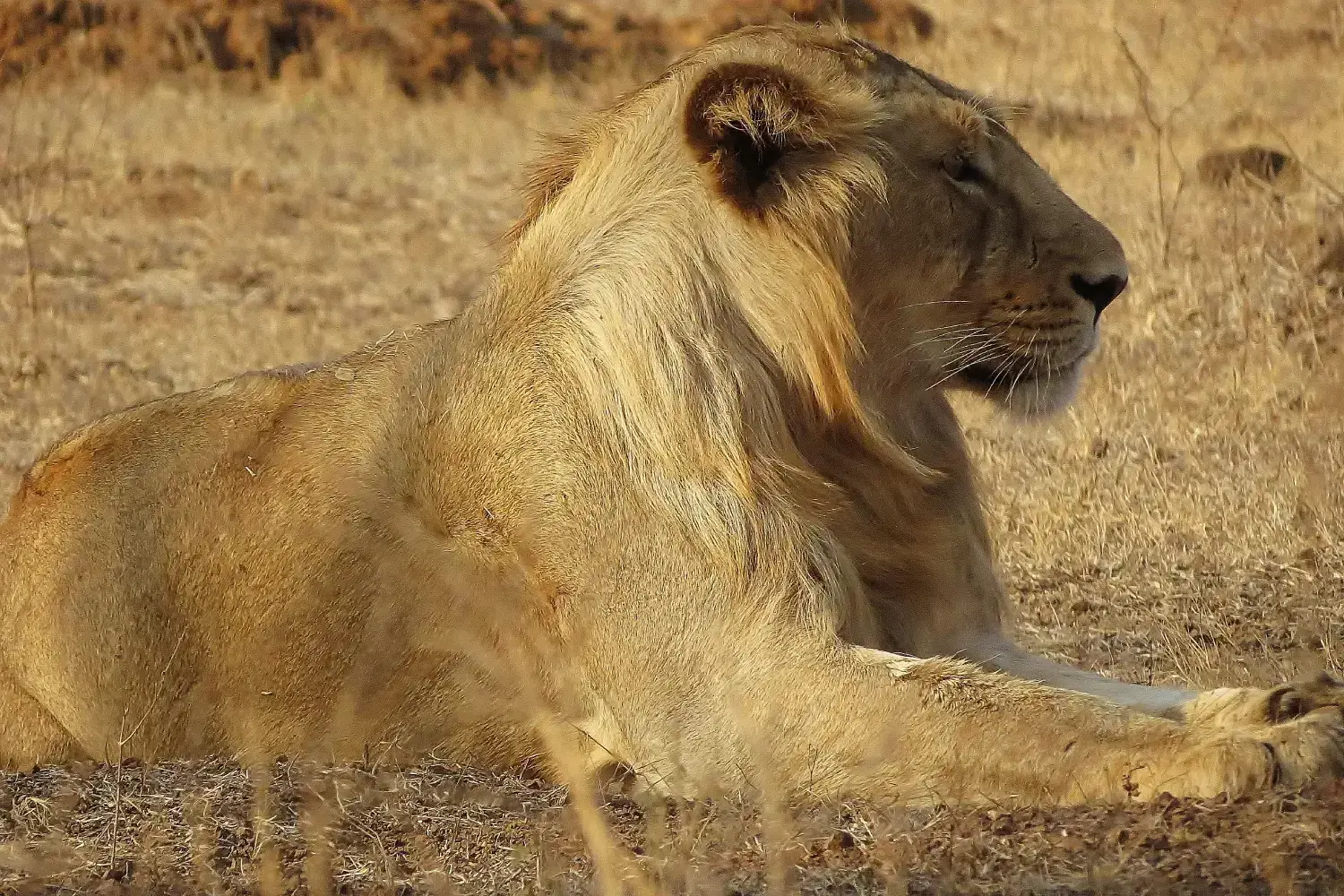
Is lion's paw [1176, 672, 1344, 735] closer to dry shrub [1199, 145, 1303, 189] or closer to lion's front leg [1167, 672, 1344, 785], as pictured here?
lion's front leg [1167, 672, 1344, 785]

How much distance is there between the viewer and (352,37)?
15.1 meters

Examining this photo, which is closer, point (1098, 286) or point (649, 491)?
point (649, 491)

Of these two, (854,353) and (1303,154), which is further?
(1303,154)

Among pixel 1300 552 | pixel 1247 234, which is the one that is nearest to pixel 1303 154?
pixel 1247 234

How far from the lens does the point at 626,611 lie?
327 cm

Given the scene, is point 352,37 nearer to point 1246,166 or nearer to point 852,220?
point 1246,166

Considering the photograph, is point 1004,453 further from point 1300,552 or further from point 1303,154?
point 1303,154

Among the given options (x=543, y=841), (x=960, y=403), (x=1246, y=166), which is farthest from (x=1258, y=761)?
(x=1246, y=166)

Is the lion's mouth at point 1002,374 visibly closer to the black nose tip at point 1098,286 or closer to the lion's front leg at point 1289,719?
the black nose tip at point 1098,286

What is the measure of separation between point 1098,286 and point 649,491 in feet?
3.07

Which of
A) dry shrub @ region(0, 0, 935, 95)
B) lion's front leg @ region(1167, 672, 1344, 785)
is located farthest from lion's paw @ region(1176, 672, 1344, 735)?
dry shrub @ region(0, 0, 935, 95)

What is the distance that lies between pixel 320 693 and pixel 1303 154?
802cm

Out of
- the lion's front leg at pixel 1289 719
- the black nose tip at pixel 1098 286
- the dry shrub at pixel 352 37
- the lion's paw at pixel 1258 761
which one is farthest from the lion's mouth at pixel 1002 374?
the dry shrub at pixel 352 37

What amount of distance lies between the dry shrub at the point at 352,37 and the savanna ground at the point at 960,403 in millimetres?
280
